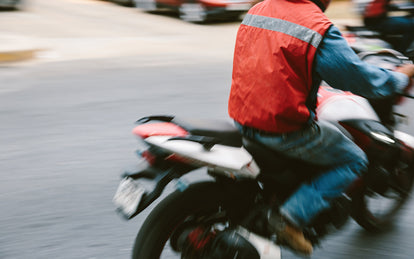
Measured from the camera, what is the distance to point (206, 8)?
13.9 m

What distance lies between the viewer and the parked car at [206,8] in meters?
13.9

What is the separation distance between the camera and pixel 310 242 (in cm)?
292

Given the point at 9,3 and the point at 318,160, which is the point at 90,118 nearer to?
the point at 318,160

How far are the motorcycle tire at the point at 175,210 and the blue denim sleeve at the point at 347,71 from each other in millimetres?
735

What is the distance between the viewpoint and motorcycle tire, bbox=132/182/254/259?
2.65 metres

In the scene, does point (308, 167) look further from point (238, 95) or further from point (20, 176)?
point (20, 176)

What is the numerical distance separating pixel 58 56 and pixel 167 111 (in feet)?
13.1

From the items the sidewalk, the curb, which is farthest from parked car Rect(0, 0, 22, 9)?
the curb

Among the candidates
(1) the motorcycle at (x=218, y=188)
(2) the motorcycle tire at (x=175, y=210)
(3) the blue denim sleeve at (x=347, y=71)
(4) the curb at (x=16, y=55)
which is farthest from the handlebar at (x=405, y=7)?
(4) the curb at (x=16, y=55)

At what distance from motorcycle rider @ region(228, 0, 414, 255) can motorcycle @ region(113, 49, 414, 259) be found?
0.09 meters

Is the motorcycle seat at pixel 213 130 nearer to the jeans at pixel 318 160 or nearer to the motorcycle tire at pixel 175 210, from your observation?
the jeans at pixel 318 160

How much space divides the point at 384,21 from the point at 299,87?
428 centimetres

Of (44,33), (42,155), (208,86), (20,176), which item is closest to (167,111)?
(208,86)

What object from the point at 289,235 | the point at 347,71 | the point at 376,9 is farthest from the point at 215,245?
the point at 376,9
